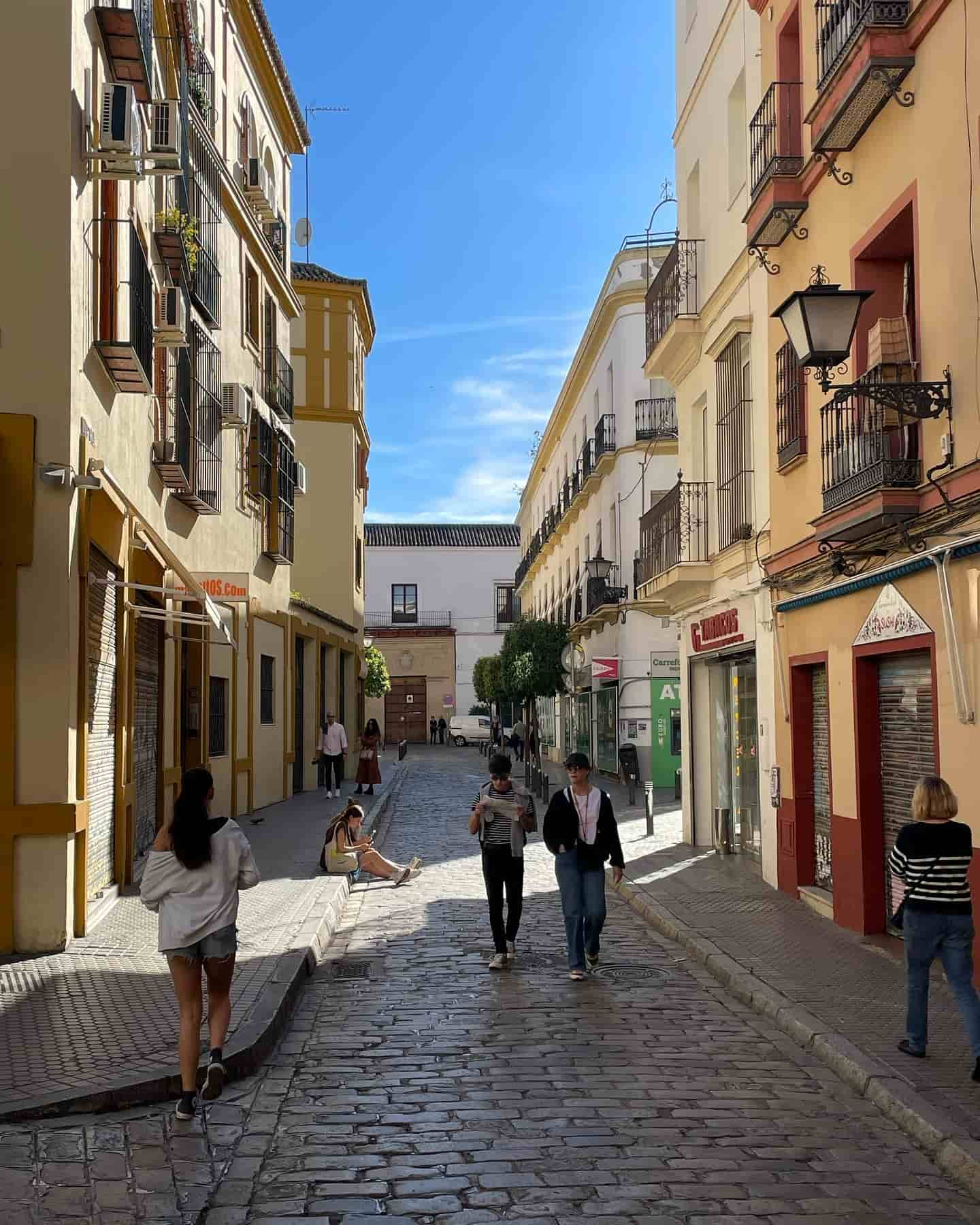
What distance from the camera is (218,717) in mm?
19859

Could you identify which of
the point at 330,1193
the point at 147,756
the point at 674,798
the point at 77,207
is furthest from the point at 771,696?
the point at 674,798

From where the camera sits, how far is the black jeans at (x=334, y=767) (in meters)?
26.3

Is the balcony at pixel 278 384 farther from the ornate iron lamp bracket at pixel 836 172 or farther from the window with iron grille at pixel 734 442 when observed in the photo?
the ornate iron lamp bracket at pixel 836 172

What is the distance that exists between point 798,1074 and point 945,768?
2770 mm

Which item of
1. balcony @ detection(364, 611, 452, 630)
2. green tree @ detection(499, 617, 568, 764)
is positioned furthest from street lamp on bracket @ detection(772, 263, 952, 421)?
balcony @ detection(364, 611, 452, 630)

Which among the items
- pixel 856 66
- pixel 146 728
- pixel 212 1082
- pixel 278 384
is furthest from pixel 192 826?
pixel 278 384

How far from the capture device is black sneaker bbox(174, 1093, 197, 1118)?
6.02 meters

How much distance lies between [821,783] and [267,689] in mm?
13904

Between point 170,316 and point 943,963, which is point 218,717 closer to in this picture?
point 170,316

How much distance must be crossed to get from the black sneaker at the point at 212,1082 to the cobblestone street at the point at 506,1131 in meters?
0.10

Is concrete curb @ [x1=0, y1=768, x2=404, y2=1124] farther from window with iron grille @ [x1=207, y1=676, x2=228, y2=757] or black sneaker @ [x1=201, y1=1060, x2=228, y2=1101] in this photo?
window with iron grille @ [x1=207, y1=676, x2=228, y2=757]

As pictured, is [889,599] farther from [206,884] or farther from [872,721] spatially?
[206,884]

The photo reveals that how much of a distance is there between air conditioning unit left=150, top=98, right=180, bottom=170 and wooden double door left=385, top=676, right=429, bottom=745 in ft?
186

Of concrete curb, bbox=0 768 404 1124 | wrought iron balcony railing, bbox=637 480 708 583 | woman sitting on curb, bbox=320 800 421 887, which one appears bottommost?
concrete curb, bbox=0 768 404 1124
